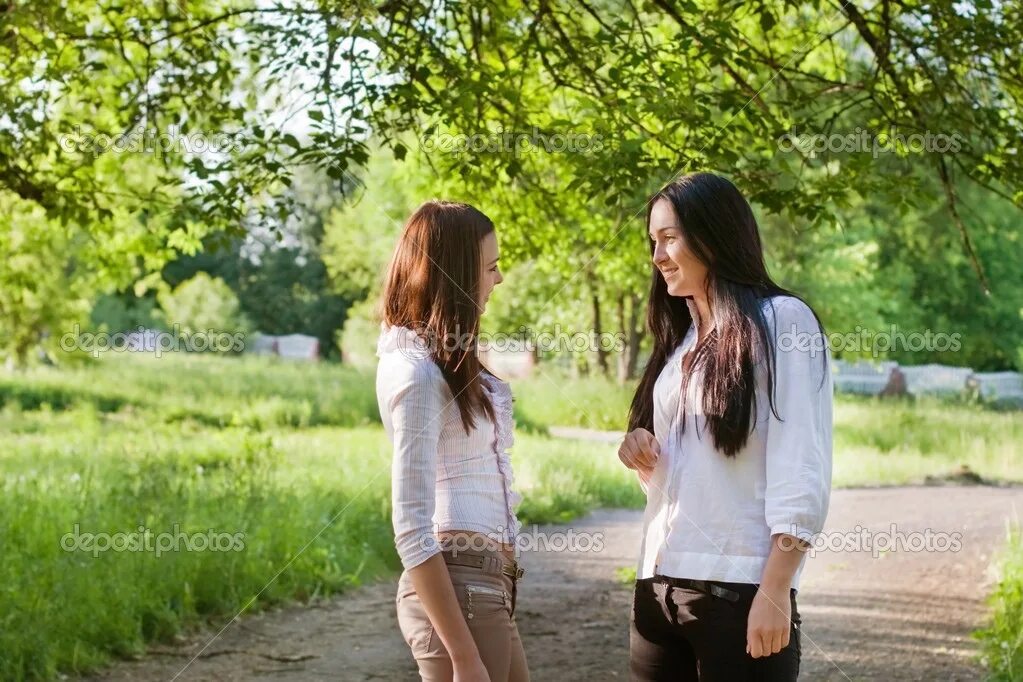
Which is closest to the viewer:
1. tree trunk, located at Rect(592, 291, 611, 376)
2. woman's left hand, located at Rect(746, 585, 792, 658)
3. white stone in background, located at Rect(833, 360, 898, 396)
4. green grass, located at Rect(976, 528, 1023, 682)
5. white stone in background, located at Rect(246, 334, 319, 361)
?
woman's left hand, located at Rect(746, 585, 792, 658)

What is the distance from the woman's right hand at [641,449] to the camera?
7.68 feet

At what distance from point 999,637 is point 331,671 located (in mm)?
3508

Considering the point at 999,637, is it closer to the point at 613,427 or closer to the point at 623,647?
the point at 623,647

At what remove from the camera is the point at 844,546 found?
9.70 metres

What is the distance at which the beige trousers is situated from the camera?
7.41 ft

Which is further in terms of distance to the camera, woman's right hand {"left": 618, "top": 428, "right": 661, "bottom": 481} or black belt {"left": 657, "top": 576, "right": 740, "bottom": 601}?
woman's right hand {"left": 618, "top": 428, "right": 661, "bottom": 481}

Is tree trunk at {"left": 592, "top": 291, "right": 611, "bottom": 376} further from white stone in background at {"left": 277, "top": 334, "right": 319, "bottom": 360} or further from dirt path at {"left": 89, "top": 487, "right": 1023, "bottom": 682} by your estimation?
white stone in background at {"left": 277, "top": 334, "right": 319, "bottom": 360}

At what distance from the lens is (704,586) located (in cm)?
219

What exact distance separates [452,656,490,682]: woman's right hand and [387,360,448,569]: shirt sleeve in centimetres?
21

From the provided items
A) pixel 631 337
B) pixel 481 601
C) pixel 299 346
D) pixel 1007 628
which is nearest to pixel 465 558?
pixel 481 601

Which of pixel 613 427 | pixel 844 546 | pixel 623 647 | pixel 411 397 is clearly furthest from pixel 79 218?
pixel 613 427

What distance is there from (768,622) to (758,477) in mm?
275

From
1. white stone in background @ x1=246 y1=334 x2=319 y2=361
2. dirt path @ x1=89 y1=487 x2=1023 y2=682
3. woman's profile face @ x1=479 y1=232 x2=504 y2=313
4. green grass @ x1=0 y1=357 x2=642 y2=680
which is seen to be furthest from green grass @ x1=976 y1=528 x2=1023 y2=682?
white stone in background @ x1=246 y1=334 x2=319 y2=361

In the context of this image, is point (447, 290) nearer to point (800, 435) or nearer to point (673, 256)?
point (673, 256)
